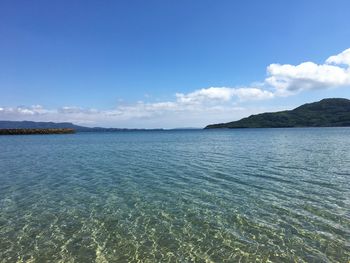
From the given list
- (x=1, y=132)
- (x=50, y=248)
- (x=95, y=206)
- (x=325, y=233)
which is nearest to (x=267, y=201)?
(x=325, y=233)

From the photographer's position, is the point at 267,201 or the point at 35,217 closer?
the point at 35,217

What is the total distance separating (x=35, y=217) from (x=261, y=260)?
15.0 m

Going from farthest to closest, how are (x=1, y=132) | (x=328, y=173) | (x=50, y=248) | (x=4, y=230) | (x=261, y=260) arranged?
(x=1, y=132), (x=328, y=173), (x=4, y=230), (x=50, y=248), (x=261, y=260)

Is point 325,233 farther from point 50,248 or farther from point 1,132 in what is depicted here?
point 1,132

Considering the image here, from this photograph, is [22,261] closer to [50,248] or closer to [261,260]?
[50,248]

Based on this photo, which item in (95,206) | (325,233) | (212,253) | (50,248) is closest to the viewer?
(212,253)

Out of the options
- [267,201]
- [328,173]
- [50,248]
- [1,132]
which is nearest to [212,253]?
[50,248]

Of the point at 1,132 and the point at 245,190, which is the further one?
the point at 1,132

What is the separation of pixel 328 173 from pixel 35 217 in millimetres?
31058

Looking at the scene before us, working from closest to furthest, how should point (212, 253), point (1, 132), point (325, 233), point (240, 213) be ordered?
point (212, 253), point (325, 233), point (240, 213), point (1, 132)

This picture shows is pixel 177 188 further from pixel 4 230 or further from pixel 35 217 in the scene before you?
pixel 4 230

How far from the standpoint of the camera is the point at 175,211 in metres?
19.5

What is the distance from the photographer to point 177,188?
2642 centimetres

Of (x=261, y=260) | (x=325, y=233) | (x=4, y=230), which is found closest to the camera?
(x=261, y=260)
